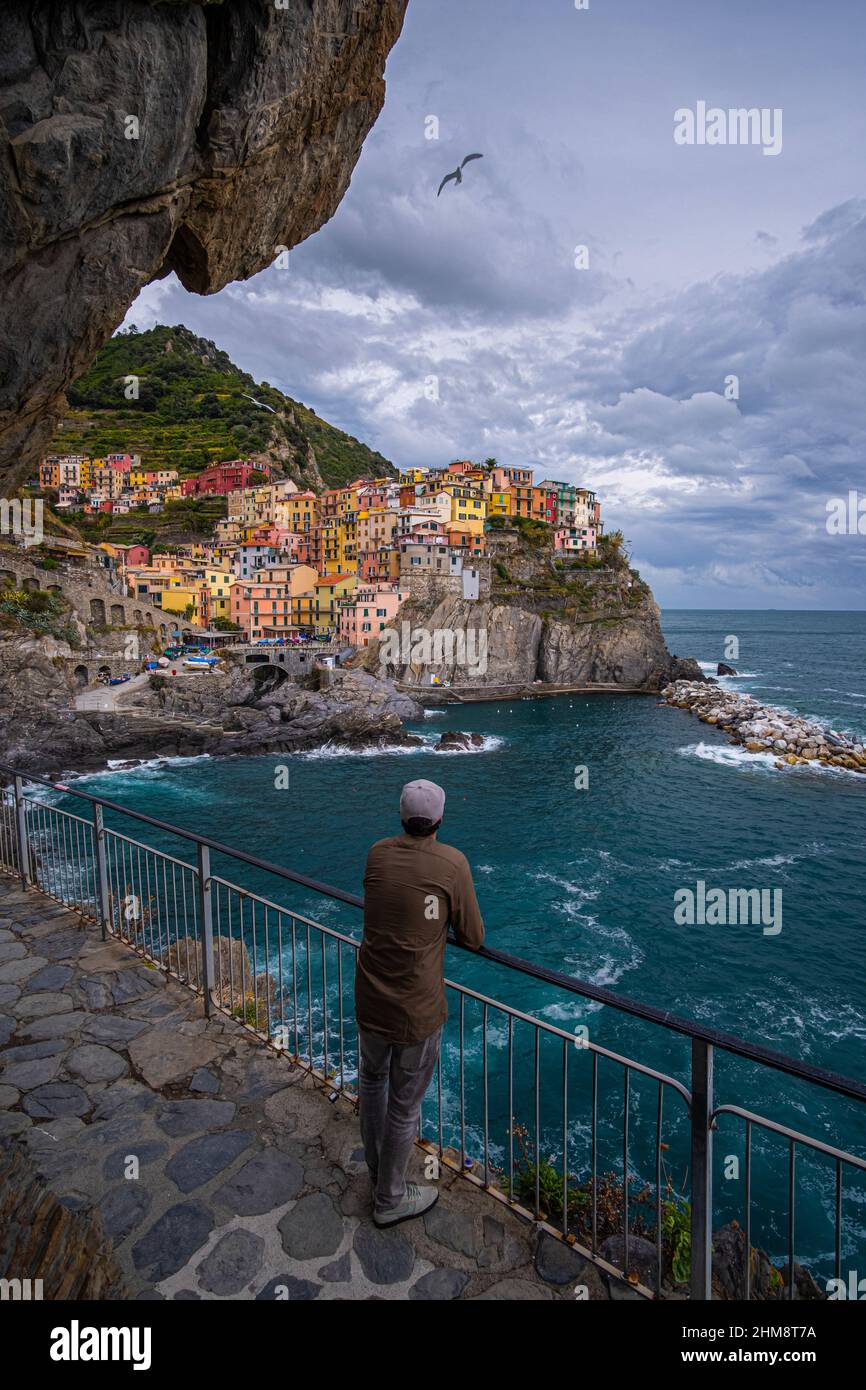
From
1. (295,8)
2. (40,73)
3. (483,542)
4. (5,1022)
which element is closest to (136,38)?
(40,73)

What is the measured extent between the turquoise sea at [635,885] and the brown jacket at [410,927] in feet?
32.7

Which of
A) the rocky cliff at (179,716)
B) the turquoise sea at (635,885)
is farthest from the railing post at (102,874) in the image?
the rocky cliff at (179,716)

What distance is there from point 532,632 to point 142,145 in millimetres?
68583

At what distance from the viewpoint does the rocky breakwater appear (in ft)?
136

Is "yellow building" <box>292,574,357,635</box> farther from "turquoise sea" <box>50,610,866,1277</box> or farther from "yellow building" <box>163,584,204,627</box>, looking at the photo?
"turquoise sea" <box>50,610,866,1277</box>

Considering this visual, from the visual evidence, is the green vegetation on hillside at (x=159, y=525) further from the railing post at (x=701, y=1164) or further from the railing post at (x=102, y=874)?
the railing post at (x=701, y=1164)

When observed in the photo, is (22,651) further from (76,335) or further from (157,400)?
(157,400)

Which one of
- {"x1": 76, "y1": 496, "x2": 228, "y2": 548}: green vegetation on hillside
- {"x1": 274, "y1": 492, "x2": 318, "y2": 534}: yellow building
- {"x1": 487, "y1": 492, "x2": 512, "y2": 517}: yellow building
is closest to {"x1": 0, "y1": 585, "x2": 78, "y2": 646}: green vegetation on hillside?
{"x1": 76, "y1": 496, "x2": 228, "y2": 548}: green vegetation on hillside

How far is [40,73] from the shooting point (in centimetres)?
417

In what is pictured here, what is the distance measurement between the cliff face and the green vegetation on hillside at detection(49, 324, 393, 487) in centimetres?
10941

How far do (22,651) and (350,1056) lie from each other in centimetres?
3881

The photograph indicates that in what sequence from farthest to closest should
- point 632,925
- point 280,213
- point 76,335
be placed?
point 632,925
point 280,213
point 76,335

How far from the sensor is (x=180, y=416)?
123m

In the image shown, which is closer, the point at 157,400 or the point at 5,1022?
the point at 5,1022
